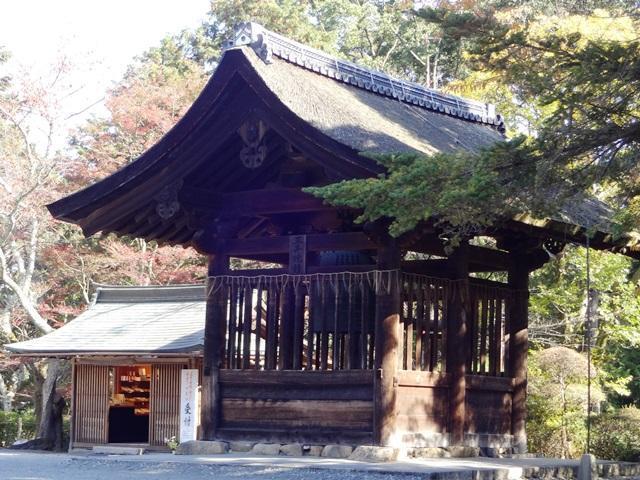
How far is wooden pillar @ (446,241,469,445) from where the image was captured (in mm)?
11617

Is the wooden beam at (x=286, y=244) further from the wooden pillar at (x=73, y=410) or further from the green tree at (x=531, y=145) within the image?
the wooden pillar at (x=73, y=410)

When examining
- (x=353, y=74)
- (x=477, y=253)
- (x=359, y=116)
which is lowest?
(x=477, y=253)

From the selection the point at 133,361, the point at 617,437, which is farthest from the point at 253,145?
the point at 133,361

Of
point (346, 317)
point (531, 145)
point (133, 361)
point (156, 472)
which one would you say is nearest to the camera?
point (531, 145)

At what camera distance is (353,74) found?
43.7 feet

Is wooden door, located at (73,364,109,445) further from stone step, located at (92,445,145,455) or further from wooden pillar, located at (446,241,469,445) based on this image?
wooden pillar, located at (446,241,469,445)

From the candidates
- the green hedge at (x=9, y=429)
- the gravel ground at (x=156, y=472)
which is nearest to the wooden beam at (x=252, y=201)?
the gravel ground at (x=156, y=472)

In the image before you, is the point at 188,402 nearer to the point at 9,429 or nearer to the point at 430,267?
the point at 430,267

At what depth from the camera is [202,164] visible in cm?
1154

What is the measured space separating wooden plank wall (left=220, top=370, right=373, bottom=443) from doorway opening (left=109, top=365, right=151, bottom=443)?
33.5ft

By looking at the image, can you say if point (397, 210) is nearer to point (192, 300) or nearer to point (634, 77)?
point (634, 77)

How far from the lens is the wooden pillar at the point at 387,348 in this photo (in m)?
10.6

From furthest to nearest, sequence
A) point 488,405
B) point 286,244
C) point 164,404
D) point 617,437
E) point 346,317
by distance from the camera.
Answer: point 164,404 → point 617,437 → point 488,405 → point 286,244 → point 346,317

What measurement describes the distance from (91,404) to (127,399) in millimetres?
778
